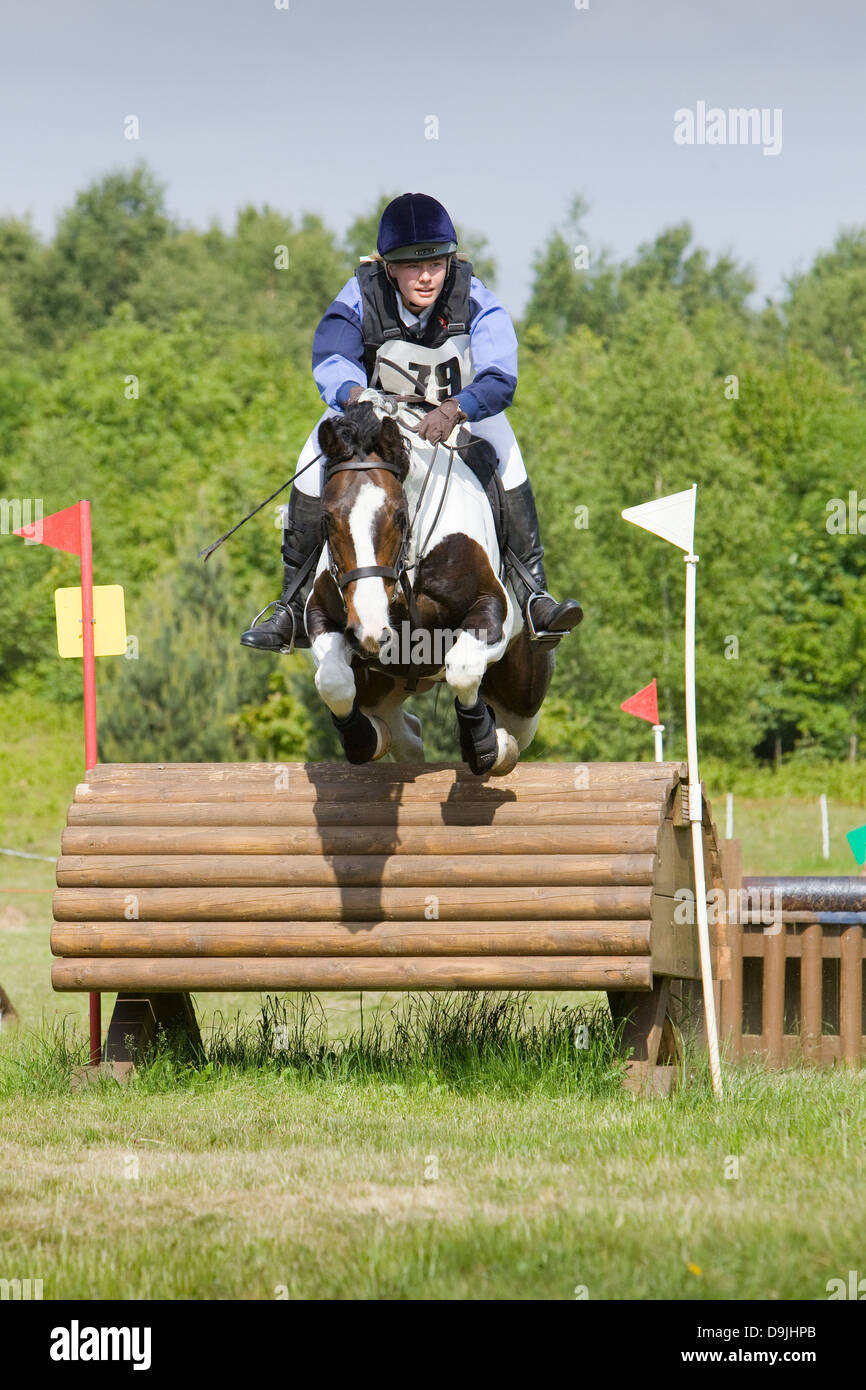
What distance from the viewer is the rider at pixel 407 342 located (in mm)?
5652

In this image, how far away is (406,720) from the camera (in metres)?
6.77

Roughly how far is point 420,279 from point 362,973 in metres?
2.63

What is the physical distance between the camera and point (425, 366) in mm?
5766

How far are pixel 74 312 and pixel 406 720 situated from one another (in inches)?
1631

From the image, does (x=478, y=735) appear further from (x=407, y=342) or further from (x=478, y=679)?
(x=407, y=342)

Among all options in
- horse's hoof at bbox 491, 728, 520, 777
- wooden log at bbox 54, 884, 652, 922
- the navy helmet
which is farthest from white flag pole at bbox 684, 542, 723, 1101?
the navy helmet

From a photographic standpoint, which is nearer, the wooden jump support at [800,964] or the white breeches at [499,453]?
the white breeches at [499,453]

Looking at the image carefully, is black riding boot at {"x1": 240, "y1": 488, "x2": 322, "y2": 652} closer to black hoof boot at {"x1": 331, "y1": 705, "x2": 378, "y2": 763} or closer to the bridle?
black hoof boot at {"x1": 331, "y1": 705, "x2": 378, "y2": 763}

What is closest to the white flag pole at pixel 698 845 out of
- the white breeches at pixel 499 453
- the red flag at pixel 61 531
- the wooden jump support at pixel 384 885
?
the wooden jump support at pixel 384 885

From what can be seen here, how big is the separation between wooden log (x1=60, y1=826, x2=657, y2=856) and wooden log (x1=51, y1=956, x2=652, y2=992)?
41cm

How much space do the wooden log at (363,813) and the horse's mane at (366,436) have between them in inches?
55.1

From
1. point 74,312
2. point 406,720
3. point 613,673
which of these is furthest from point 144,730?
point 74,312

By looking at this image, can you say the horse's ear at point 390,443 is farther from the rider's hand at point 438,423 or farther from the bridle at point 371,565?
the rider's hand at point 438,423
